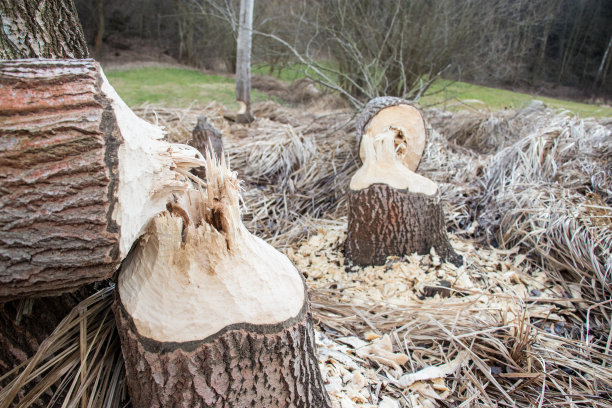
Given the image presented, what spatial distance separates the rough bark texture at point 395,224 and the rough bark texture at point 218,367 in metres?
1.40

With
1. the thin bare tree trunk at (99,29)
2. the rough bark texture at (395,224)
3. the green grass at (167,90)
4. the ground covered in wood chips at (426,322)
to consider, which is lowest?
the ground covered in wood chips at (426,322)

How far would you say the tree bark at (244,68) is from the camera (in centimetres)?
548

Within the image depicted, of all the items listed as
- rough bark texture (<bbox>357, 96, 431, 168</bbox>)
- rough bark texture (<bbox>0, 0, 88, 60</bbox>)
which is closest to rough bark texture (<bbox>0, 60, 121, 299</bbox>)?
rough bark texture (<bbox>0, 0, 88, 60</bbox>)

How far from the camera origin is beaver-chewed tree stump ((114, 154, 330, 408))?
2.99 ft

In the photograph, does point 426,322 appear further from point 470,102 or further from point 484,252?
point 470,102

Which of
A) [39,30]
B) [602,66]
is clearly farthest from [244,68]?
[602,66]

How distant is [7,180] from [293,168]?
2.98 meters

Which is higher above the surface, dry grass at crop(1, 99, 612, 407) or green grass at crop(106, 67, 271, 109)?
green grass at crop(106, 67, 271, 109)

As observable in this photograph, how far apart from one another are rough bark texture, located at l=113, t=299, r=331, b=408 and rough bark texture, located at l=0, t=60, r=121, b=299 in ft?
0.80

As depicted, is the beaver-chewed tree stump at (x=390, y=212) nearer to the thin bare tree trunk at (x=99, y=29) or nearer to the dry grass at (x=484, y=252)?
the dry grass at (x=484, y=252)

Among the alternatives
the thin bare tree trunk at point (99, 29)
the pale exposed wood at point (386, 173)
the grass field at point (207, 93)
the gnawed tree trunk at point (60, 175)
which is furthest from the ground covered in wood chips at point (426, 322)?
the thin bare tree trunk at point (99, 29)

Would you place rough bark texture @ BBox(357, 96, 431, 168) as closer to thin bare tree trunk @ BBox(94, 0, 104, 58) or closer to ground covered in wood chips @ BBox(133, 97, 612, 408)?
ground covered in wood chips @ BBox(133, 97, 612, 408)

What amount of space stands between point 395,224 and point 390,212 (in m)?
0.09

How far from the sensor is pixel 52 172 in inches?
30.6
